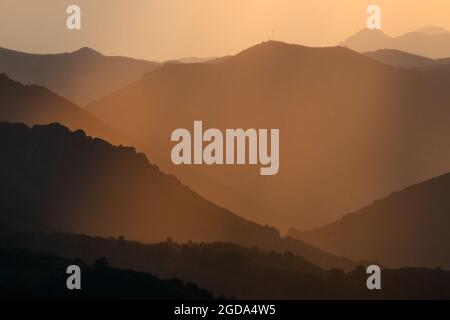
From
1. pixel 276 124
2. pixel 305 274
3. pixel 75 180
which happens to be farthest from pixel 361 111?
pixel 75 180

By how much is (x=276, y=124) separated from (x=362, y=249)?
1022mm

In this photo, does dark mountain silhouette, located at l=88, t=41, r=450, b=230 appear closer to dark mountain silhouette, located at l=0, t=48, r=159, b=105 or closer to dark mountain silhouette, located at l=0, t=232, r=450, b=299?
dark mountain silhouette, located at l=0, t=48, r=159, b=105

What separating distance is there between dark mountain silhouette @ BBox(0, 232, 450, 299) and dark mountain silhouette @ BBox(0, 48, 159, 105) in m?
0.99

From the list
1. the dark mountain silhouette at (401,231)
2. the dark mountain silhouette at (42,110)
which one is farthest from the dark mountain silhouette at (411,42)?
the dark mountain silhouette at (42,110)

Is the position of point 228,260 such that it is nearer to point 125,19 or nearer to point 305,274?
point 305,274

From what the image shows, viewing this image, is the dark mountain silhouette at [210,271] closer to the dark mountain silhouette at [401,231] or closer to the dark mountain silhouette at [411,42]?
the dark mountain silhouette at [401,231]

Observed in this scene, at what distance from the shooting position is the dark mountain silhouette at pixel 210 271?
18.9 ft

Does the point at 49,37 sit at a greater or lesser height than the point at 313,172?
greater

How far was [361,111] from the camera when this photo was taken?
586 centimetres

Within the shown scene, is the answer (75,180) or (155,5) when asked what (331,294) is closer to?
(75,180)

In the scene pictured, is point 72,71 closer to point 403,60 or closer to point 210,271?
point 210,271

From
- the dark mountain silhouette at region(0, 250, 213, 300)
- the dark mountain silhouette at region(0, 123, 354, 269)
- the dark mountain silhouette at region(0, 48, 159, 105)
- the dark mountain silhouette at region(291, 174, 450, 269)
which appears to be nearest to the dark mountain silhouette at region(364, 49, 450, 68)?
the dark mountain silhouette at region(291, 174, 450, 269)

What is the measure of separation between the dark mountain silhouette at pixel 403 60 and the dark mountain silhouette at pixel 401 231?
2.53 ft
